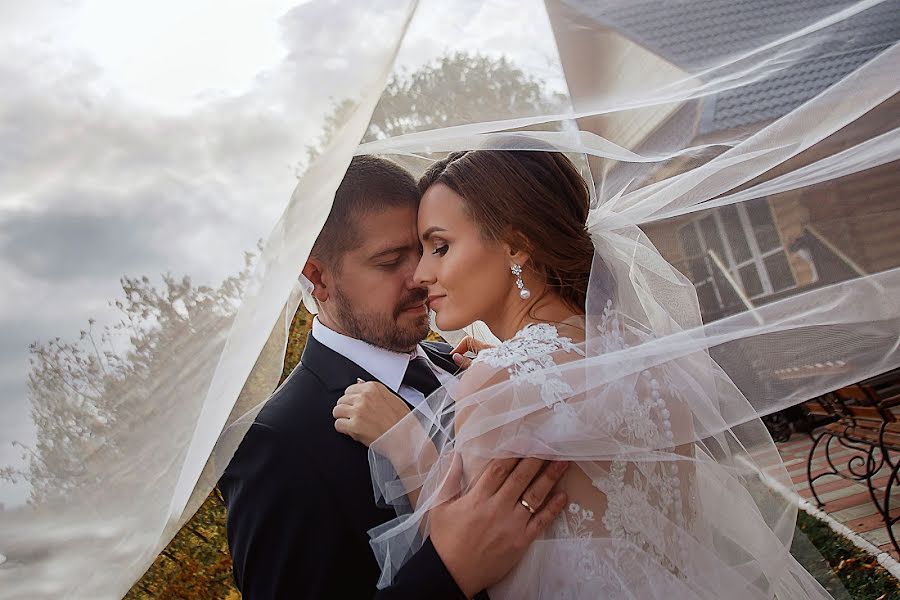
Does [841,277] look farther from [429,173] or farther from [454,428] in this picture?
[429,173]

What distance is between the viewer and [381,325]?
100 inches

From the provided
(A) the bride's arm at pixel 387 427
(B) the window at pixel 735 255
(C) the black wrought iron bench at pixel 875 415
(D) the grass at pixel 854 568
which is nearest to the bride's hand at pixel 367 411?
(A) the bride's arm at pixel 387 427

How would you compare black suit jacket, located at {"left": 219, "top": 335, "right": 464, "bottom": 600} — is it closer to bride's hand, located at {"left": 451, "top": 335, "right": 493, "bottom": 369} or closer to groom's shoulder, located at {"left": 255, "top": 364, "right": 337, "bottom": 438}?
groom's shoulder, located at {"left": 255, "top": 364, "right": 337, "bottom": 438}

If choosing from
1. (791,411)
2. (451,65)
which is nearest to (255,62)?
(451,65)

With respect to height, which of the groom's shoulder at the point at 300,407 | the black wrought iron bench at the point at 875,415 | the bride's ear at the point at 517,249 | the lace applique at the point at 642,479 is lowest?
the black wrought iron bench at the point at 875,415

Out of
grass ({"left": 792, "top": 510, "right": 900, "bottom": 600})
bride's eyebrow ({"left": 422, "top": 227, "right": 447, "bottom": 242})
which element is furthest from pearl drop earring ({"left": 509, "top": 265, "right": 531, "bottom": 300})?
grass ({"left": 792, "top": 510, "right": 900, "bottom": 600})

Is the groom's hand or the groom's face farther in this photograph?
the groom's face

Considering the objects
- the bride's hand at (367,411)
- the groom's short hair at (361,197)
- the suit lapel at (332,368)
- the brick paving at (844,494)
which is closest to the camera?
the bride's hand at (367,411)

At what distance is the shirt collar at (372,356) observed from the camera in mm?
2469

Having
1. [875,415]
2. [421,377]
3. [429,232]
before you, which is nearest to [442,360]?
[421,377]

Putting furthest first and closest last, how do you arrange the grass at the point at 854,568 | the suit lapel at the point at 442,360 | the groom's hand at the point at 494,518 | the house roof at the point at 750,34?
the grass at the point at 854,568 < the suit lapel at the point at 442,360 < the groom's hand at the point at 494,518 < the house roof at the point at 750,34

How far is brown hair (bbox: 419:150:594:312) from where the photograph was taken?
226cm

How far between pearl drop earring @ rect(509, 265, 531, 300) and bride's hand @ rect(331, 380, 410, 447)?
1.50ft

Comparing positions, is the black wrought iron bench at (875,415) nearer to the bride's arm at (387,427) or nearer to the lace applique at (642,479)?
the lace applique at (642,479)
